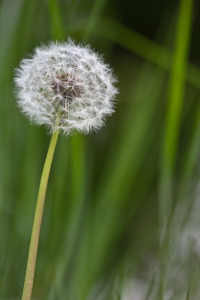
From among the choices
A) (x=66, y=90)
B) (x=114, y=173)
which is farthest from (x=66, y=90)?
(x=114, y=173)

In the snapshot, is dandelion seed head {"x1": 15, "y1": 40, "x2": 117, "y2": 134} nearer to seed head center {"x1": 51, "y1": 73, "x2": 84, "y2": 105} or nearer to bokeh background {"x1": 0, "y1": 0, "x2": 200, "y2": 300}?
seed head center {"x1": 51, "y1": 73, "x2": 84, "y2": 105}

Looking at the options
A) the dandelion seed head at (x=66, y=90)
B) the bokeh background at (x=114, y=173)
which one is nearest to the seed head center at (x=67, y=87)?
the dandelion seed head at (x=66, y=90)

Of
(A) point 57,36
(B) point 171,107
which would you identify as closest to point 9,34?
(A) point 57,36

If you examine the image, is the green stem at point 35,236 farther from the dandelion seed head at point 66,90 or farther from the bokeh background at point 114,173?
the bokeh background at point 114,173

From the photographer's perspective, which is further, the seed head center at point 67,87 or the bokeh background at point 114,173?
the bokeh background at point 114,173

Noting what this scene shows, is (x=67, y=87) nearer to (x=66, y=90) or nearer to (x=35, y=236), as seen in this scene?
(x=66, y=90)

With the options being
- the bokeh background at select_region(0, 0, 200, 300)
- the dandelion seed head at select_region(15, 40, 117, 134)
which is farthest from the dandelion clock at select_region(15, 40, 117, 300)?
the bokeh background at select_region(0, 0, 200, 300)

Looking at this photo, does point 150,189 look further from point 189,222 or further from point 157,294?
point 157,294
